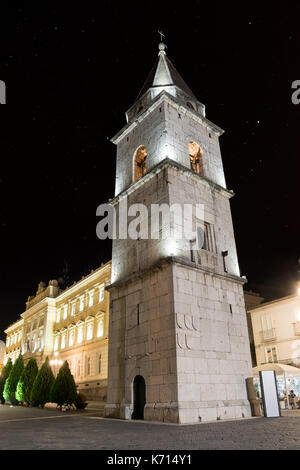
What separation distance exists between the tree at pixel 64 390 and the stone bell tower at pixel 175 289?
339 inches

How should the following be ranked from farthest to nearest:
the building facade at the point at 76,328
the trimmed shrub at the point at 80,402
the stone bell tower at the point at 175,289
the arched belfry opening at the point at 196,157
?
Answer: the building facade at the point at 76,328, the trimmed shrub at the point at 80,402, the arched belfry opening at the point at 196,157, the stone bell tower at the point at 175,289

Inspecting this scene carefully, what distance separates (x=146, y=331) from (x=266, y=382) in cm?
545

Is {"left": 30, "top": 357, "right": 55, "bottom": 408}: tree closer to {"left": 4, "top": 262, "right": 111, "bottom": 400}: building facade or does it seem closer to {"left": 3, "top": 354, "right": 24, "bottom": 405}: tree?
{"left": 3, "top": 354, "right": 24, "bottom": 405}: tree

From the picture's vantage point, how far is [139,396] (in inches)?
615

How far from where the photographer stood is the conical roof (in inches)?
897

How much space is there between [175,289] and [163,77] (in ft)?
49.9

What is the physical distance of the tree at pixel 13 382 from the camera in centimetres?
3369

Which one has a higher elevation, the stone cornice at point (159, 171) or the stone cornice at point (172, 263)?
the stone cornice at point (159, 171)

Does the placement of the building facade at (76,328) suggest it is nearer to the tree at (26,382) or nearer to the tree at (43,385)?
the tree at (26,382)

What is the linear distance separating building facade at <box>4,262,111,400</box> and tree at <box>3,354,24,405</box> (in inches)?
143

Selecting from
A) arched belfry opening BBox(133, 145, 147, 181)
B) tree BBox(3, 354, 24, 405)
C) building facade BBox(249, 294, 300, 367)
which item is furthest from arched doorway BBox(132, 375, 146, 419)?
tree BBox(3, 354, 24, 405)

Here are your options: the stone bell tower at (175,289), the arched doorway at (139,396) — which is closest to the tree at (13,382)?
the stone bell tower at (175,289)
